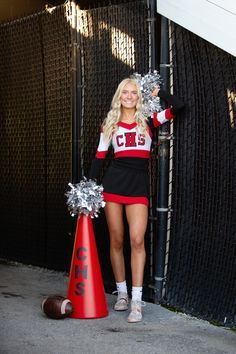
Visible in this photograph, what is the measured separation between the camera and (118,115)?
21.7ft

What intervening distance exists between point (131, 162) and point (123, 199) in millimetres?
325

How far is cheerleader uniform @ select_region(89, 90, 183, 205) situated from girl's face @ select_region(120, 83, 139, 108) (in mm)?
171

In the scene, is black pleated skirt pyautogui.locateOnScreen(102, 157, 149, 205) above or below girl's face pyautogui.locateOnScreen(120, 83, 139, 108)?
below

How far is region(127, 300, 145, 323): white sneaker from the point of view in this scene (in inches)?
246

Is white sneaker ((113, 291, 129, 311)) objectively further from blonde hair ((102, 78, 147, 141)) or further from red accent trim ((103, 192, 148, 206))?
Result: blonde hair ((102, 78, 147, 141))

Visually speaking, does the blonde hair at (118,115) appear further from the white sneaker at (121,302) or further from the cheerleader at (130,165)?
the white sneaker at (121,302)

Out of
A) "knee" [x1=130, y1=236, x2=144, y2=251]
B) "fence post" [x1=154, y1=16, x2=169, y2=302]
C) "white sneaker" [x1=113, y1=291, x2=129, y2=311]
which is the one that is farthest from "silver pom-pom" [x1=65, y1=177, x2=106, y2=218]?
"white sneaker" [x1=113, y1=291, x2=129, y2=311]

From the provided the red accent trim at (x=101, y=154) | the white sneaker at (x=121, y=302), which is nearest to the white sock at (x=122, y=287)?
the white sneaker at (x=121, y=302)

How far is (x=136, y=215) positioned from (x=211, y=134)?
0.93 metres

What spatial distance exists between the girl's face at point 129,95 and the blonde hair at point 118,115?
0.09ft

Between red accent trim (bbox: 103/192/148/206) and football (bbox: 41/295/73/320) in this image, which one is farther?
red accent trim (bbox: 103/192/148/206)

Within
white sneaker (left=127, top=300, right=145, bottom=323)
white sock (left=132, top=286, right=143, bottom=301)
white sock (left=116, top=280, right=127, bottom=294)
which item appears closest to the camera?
white sneaker (left=127, top=300, right=145, bottom=323)

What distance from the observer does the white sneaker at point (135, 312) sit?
246 inches

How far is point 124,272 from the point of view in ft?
22.4
